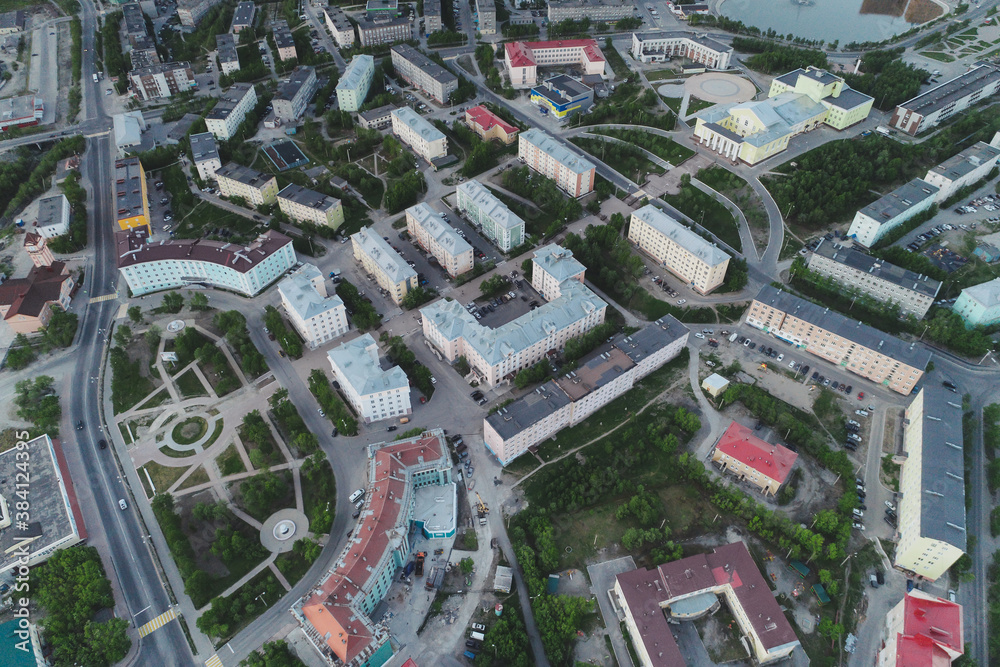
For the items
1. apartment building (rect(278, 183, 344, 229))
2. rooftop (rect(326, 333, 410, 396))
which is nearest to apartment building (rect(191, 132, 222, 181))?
apartment building (rect(278, 183, 344, 229))

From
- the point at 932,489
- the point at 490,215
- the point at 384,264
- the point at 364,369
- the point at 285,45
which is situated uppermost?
the point at 285,45

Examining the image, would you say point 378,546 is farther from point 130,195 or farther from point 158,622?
point 130,195

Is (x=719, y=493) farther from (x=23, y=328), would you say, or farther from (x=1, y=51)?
(x=1, y=51)

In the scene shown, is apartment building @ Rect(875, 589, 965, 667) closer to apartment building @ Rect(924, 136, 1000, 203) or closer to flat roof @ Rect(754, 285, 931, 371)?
flat roof @ Rect(754, 285, 931, 371)

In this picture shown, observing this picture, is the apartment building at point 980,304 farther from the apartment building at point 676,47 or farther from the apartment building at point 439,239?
the apartment building at point 676,47

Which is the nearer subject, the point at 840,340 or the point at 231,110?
the point at 840,340

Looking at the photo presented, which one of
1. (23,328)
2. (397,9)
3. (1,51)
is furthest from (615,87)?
(1,51)

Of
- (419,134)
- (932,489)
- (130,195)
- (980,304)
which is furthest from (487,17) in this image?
(932,489)

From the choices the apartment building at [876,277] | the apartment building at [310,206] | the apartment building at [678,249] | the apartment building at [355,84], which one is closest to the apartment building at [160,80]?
the apartment building at [355,84]
